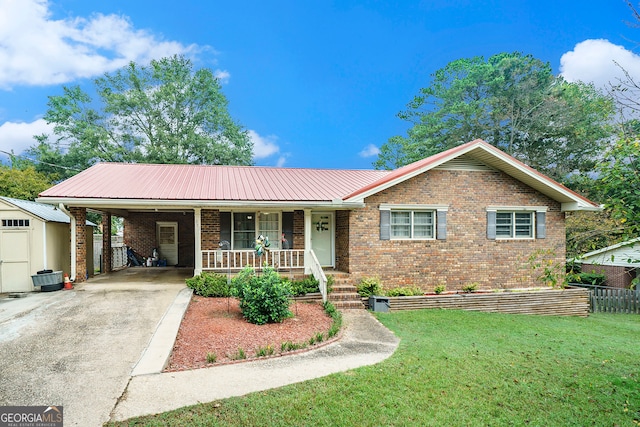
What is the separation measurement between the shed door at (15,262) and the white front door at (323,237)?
29.0 feet

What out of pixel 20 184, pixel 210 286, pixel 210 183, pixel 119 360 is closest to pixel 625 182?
pixel 119 360

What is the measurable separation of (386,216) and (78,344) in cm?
858

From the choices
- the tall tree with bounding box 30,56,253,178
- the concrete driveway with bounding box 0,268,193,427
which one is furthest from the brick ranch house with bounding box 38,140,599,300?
the tall tree with bounding box 30,56,253,178

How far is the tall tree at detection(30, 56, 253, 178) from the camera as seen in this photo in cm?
2492

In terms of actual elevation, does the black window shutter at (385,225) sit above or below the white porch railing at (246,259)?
above

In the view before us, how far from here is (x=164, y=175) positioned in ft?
45.2

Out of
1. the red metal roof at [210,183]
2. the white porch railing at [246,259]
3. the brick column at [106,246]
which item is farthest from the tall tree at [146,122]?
the white porch railing at [246,259]

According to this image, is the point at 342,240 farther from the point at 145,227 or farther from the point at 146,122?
the point at 146,122

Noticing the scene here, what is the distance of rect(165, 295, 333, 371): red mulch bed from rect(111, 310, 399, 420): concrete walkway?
1.20 ft

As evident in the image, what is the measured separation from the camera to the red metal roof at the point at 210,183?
35.9ft

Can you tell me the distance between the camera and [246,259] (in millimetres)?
11961

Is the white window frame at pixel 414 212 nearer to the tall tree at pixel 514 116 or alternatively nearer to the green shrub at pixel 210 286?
the green shrub at pixel 210 286

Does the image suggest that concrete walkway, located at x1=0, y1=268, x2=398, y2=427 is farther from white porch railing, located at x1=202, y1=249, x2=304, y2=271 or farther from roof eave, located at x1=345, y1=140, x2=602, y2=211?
roof eave, located at x1=345, y1=140, x2=602, y2=211

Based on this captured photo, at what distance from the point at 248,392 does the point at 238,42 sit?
3174cm
